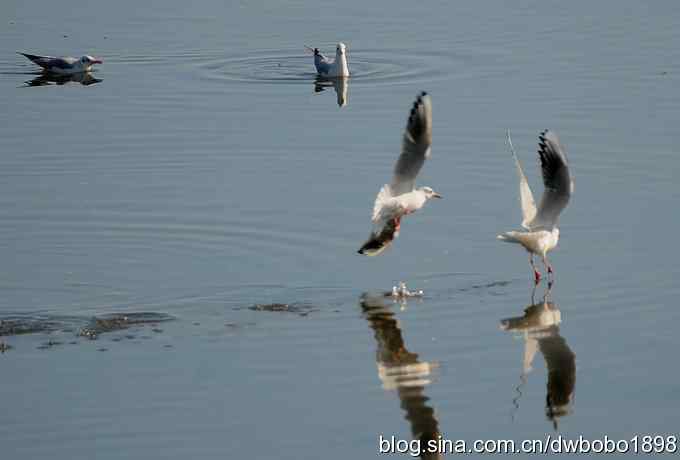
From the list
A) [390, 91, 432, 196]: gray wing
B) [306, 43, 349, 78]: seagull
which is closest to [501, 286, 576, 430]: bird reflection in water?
[390, 91, 432, 196]: gray wing

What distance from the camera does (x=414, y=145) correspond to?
13.0m

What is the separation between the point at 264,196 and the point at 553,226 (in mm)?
3546

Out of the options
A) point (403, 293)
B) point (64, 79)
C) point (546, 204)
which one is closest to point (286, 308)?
point (403, 293)

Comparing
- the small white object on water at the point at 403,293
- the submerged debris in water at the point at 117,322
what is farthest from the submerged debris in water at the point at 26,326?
the small white object on water at the point at 403,293

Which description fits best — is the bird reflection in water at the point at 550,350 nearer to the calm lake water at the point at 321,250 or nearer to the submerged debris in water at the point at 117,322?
the calm lake water at the point at 321,250

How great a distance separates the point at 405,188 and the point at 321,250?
1.13 m

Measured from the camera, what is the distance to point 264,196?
15664 millimetres

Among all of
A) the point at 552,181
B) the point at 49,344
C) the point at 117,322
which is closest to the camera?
the point at 49,344

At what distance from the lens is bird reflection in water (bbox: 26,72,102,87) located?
21.9 metres

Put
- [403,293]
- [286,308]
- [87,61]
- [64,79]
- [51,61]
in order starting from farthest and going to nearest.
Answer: [51,61]
[64,79]
[87,61]
[403,293]
[286,308]

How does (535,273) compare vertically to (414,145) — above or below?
below

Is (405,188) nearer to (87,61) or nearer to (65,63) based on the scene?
(87,61)

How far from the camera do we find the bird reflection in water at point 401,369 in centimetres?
998

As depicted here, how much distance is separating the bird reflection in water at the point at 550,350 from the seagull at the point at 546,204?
1.56ft
